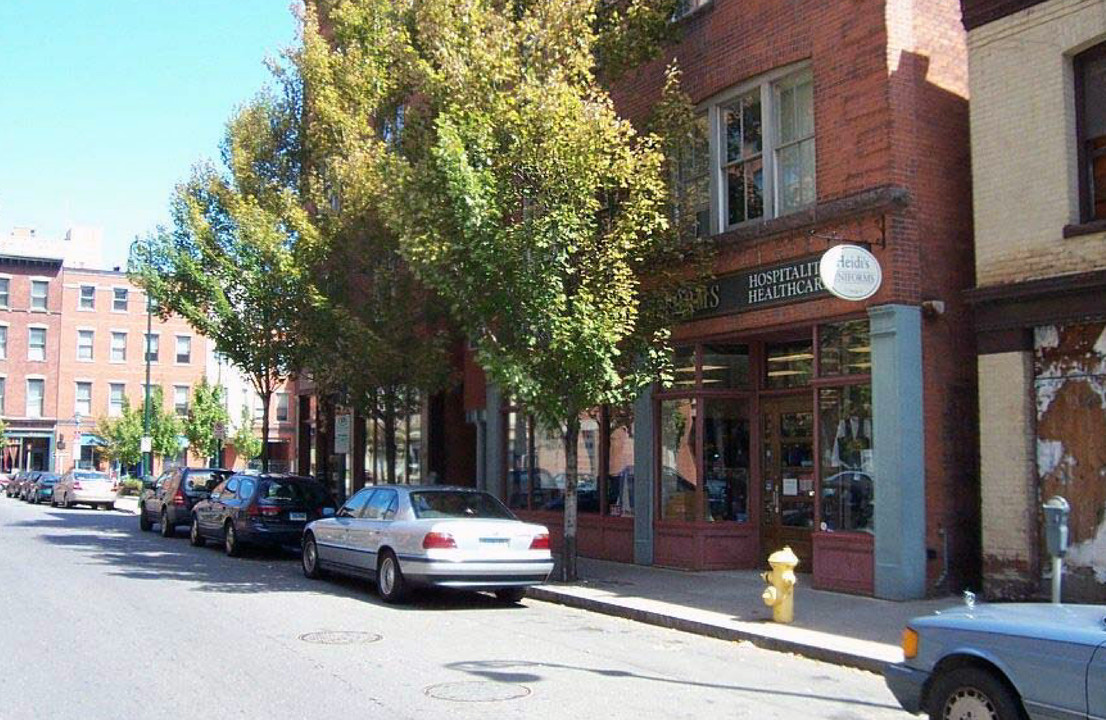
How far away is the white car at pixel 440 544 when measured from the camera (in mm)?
12359

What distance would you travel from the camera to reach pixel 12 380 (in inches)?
2527

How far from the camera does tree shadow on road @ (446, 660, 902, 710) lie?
802 centimetres

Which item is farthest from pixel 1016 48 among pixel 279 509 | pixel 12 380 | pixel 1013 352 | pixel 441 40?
pixel 12 380

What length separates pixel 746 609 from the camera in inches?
472

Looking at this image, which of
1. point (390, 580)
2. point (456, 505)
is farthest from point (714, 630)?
point (390, 580)

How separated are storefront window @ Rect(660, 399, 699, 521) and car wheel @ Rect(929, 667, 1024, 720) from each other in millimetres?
9337

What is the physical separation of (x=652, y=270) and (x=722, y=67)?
3.27m

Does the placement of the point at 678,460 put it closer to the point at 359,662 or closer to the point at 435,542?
the point at 435,542

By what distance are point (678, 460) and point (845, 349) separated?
11.6ft

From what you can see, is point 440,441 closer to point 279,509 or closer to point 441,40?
point 279,509

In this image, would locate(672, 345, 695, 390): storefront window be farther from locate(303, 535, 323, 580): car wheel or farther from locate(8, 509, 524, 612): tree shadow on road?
locate(303, 535, 323, 580): car wheel

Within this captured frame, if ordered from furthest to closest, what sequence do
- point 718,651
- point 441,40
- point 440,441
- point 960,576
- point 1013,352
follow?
point 440,441 → point 441,40 → point 960,576 → point 1013,352 → point 718,651

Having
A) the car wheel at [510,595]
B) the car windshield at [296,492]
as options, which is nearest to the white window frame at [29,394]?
the car windshield at [296,492]

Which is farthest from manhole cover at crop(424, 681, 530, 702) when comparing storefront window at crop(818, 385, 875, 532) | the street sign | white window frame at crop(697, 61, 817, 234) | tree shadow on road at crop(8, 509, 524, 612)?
the street sign
